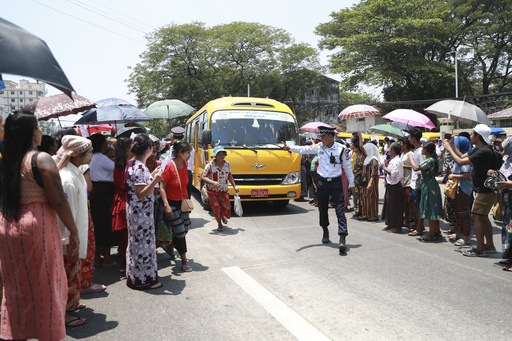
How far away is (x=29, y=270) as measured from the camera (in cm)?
271

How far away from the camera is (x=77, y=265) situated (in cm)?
374

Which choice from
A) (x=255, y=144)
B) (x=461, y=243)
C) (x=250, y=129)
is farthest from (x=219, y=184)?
(x=461, y=243)

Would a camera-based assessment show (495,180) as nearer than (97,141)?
No

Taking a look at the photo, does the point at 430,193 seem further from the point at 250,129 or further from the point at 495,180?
the point at 250,129

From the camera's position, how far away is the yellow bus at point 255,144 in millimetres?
8703

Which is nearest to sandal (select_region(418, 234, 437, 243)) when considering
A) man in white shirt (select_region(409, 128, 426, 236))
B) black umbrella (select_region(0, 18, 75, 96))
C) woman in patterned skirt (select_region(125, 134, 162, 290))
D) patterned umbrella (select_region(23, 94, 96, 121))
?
man in white shirt (select_region(409, 128, 426, 236))

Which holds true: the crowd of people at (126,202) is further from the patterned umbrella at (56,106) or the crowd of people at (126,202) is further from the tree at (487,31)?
the tree at (487,31)

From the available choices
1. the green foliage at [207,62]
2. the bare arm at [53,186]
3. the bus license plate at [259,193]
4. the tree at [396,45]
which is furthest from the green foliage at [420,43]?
the bare arm at [53,186]

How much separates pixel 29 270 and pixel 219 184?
4673 mm

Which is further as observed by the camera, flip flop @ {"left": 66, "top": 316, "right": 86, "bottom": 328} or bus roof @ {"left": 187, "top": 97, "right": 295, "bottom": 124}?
bus roof @ {"left": 187, "top": 97, "right": 295, "bottom": 124}

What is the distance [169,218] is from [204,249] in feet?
4.17

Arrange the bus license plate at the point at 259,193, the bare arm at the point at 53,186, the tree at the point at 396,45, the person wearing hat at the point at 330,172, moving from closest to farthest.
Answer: the bare arm at the point at 53,186 < the person wearing hat at the point at 330,172 < the bus license plate at the point at 259,193 < the tree at the point at 396,45

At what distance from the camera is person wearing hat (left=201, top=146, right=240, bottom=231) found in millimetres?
7404

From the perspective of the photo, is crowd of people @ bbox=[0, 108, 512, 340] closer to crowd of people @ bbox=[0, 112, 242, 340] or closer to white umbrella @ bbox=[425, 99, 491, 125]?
crowd of people @ bbox=[0, 112, 242, 340]
